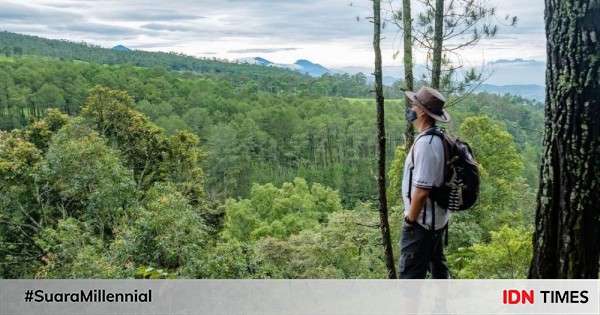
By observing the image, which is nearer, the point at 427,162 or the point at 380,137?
the point at 427,162

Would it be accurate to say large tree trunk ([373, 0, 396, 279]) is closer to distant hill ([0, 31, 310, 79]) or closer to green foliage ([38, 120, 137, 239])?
green foliage ([38, 120, 137, 239])

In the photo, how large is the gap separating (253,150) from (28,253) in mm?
28790

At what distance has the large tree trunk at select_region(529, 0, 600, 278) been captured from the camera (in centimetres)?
242

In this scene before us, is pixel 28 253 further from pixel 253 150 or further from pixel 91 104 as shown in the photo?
pixel 253 150

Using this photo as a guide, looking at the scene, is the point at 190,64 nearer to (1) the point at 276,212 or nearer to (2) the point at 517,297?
(1) the point at 276,212

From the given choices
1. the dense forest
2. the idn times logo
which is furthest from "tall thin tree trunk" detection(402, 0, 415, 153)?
the idn times logo

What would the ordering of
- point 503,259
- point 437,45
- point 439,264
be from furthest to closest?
point 503,259 < point 437,45 < point 439,264

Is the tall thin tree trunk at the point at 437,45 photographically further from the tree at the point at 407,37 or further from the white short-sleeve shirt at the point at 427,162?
the white short-sleeve shirt at the point at 427,162

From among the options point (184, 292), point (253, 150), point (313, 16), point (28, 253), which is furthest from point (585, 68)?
point (253, 150)

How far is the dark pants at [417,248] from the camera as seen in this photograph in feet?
9.07

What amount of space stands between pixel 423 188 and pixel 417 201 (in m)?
0.07

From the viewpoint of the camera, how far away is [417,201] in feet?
8.56

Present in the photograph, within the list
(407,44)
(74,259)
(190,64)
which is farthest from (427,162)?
(190,64)

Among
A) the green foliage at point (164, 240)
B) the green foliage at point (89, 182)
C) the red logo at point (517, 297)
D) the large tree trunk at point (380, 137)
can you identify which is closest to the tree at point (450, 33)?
the large tree trunk at point (380, 137)
